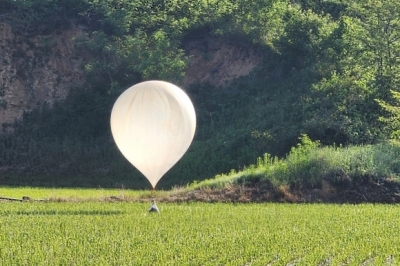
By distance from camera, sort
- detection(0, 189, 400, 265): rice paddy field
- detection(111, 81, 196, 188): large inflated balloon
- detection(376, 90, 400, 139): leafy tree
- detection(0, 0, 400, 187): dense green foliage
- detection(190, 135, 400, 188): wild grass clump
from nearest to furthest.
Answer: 1. detection(0, 189, 400, 265): rice paddy field
2. detection(111, 81, 196, 188): large inflated balloon
3. detection(190, 135, 400, 188): wild grass clump
4. detection(376, 90, 400, 139): leafy tree
5. detection(0, 0, 400, 187): dense green foliage

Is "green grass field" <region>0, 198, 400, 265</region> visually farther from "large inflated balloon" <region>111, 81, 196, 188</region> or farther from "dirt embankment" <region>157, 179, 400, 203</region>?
"dirt embankment" <region>157, 179, 400, 203</region>

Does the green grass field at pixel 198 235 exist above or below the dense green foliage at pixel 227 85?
below

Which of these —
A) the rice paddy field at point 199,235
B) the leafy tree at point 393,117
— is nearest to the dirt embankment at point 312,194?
the rice paddy field at point 199,235

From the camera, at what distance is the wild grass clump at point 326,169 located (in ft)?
83.0

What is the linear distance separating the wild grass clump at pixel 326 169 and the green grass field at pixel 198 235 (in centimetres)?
285

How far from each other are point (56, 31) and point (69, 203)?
2332 cm

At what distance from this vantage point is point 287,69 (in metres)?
41.3

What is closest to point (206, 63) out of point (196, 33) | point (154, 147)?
point (196, 33)

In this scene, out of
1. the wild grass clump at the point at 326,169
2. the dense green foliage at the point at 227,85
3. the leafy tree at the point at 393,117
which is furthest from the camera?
the dense green foliage at the point at 227,85

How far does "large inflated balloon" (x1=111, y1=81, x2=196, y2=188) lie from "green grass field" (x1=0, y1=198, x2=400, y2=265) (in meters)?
1.86

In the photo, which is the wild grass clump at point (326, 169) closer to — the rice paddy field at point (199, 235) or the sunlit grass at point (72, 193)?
the sunlit grass at point (72, 193)

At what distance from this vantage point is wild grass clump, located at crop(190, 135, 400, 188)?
2530 cm

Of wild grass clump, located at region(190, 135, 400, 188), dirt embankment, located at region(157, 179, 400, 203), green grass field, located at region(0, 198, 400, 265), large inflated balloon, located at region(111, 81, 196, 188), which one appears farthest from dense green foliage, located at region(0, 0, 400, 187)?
large inflated balloon, located at region(111, 81, 196, 188)

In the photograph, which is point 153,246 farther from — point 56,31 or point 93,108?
point 56,31
